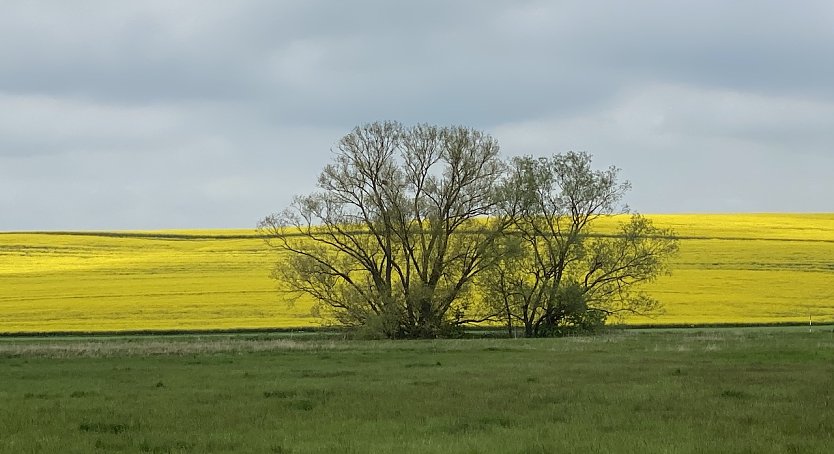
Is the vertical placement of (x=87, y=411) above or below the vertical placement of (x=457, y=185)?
below

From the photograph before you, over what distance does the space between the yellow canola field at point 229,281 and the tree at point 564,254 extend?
5208mm

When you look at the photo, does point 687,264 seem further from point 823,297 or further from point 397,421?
point 397,421

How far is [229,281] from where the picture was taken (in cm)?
7112

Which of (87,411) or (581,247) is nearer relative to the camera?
(87,411)

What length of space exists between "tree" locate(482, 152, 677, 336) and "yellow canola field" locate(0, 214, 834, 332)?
17.1 ft

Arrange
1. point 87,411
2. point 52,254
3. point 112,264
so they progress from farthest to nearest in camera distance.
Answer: point 52,254 < point 112,264 < point 87,411

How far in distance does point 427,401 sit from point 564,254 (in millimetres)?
33728

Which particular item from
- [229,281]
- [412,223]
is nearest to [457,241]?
[412,223]

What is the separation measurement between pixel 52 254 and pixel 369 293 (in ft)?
176

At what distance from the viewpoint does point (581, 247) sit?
5194 centimetres

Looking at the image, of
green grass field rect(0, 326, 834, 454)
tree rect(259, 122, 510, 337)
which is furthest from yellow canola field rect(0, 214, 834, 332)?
green grass field rect(0, 326, 834, 454)

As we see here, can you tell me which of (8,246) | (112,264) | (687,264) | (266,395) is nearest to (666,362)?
(266,395)

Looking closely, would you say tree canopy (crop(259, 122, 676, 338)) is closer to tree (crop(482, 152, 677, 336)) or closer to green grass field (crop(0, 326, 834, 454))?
tree (crop(482, 152, 677, 336))

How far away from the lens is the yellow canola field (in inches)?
2228
